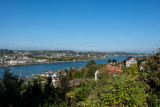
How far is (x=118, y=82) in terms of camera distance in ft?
6.84

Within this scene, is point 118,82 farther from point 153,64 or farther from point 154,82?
point 153,64

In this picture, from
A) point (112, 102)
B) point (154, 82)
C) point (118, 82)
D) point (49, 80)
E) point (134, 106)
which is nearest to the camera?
point (134, 106)

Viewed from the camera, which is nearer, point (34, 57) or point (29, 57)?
point (34, 57)

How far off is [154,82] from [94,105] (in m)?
2.45

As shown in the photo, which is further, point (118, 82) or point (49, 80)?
point (49, 80)

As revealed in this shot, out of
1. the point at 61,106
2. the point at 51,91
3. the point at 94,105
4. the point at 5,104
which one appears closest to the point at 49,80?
the point at 51,91

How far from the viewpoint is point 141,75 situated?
12.4 feet

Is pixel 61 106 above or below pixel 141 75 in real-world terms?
below

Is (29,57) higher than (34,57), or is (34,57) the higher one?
(34,57)

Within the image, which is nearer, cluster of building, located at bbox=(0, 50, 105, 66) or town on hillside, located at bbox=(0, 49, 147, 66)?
cluster of building, located at bbox=(0, 50, 105, 66)

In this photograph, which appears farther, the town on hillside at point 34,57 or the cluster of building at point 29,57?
the town on hillside at point 34,57

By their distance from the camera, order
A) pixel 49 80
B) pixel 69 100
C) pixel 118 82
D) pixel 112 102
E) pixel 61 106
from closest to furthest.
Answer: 1. pixel 112 102
2. pixel 118 82
3. pixel 61 106
4. pixel 69 100
5. pixel 49 80

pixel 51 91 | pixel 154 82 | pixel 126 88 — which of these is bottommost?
pixel 51 91

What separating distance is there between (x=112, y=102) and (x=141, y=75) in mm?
2244
